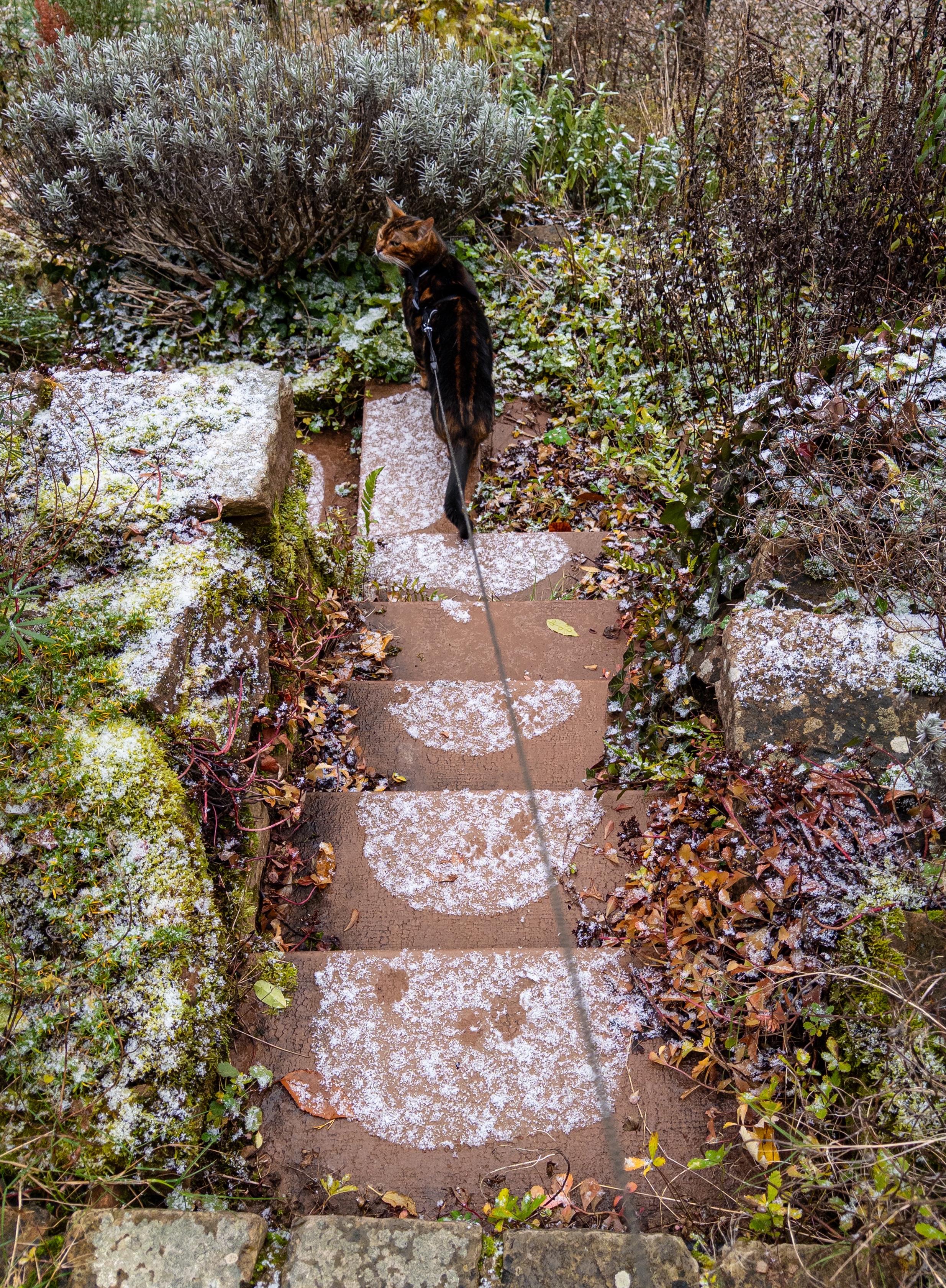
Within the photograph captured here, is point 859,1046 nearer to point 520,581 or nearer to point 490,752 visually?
point 490,752

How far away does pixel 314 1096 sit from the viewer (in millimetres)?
1722

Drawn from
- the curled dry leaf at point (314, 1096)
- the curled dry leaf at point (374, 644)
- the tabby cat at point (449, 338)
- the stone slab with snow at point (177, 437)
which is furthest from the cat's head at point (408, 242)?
the curled dry leaf at point (314, 1096)

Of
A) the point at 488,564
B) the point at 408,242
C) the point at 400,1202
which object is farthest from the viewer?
the point at 408,242

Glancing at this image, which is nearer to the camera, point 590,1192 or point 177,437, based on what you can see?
point 590,1192

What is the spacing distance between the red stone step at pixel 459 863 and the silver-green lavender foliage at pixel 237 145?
3.70 m

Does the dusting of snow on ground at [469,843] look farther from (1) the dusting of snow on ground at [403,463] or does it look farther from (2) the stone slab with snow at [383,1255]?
(1) the dusting of snow on ground at [403,463]

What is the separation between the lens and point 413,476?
4.41 meters

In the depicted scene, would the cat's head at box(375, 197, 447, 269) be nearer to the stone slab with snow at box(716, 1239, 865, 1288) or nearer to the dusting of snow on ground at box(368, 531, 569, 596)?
the dusting of snow on ground at box(368, 531, 569, 596)

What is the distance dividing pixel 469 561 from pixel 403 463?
0.92 meters

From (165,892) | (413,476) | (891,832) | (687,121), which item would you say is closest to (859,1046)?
(891,832)

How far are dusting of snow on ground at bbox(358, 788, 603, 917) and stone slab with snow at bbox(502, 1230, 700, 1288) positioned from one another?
80 cm

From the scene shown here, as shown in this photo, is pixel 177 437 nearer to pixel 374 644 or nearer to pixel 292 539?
pixel 292 539

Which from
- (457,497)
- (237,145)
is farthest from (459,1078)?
(237,145)

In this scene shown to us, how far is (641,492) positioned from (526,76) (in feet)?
12.8
